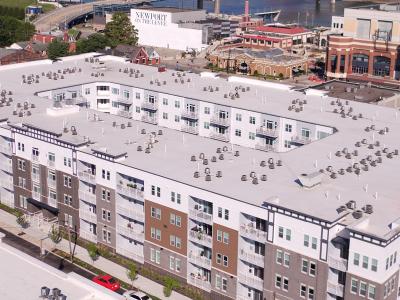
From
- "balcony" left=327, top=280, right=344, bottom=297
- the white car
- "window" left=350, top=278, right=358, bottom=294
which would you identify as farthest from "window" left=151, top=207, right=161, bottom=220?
"window" left=350, top=278, right=358, bottom=294

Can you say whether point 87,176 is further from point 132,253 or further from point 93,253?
point 132,253

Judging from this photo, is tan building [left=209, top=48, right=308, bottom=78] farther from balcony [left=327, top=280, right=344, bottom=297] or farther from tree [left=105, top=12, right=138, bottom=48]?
balcony [left=327, top=280, right=344, bottom=297]

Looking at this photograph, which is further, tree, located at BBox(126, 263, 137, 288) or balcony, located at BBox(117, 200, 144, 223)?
balcony, located at BBox(117, 200, 144, 223)

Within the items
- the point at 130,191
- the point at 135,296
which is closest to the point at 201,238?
the point at 135,296

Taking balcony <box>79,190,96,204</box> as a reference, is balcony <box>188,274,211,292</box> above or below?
below

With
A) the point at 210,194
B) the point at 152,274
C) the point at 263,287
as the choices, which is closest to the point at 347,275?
the point at 263,287
